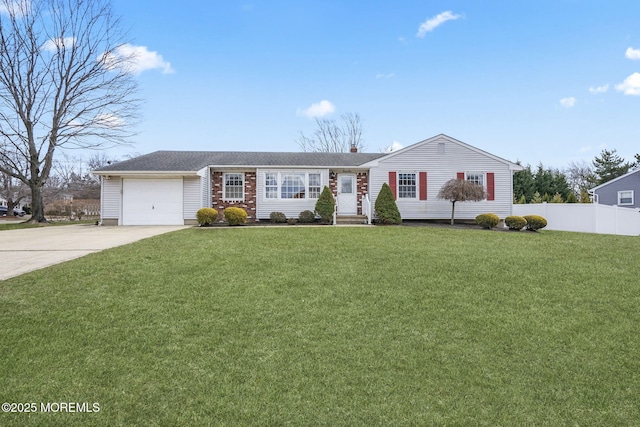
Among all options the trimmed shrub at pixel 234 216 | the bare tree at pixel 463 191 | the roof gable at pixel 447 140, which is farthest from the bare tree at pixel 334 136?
the trimmed shrub at pixel 234 216

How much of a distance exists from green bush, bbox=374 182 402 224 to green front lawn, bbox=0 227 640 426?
8.57m

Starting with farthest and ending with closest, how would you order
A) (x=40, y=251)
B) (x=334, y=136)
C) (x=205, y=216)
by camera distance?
(x=334, y=136)
(x=205, y=216)
(x=40, y=251)

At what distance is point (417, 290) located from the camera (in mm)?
6133

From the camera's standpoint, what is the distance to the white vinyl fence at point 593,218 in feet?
57.6

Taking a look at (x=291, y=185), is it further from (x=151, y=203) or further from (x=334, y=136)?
(x=334, y=136)

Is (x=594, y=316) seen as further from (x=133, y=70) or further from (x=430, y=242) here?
(x=133, y=70)

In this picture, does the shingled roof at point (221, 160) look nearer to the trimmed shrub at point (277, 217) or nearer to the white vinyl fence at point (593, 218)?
the trimmed shrub at point (277, 217)

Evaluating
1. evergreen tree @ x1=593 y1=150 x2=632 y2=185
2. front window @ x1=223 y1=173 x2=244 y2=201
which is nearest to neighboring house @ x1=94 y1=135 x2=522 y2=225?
front window @ x1=223 y1=173 x2=244 y2=201

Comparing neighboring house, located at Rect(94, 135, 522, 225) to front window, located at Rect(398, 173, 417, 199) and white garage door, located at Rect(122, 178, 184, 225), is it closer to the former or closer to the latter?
front window, located at Rect(398, 173, 417, 199)

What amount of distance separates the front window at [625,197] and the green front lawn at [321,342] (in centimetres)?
2549

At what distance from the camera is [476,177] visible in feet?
59.0

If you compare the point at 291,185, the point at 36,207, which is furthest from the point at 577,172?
the point at 36,207

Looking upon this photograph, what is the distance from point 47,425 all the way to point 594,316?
686 cm

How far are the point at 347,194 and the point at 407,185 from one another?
10.2 feet
